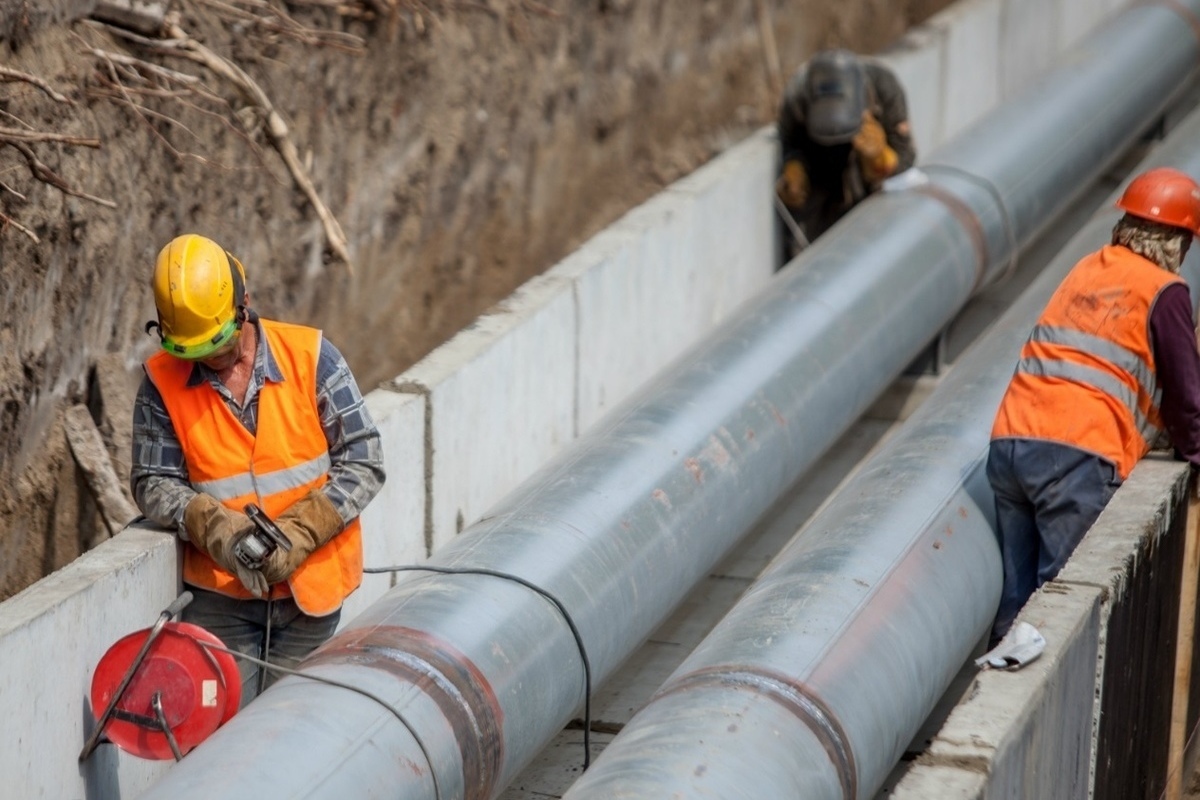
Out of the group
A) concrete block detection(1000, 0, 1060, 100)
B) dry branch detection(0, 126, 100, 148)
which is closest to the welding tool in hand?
dry branch detection(0, 126, 100, 148)

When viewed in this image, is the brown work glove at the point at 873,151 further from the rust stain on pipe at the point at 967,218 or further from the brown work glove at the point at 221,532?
the brown work glove at the point at 221,532

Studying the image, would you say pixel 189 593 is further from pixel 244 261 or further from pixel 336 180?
pixel 336 180

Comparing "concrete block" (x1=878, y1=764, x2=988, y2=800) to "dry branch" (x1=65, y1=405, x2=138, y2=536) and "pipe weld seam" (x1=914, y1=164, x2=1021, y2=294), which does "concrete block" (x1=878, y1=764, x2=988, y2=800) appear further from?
"pipe weld seam" (x1=914, y1=164, x2=1021, y2=294)

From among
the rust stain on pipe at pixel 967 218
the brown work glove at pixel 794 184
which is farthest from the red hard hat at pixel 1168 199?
the brown work glove at pixel 794 184

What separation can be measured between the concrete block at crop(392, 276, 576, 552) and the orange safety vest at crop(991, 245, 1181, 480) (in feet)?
7.13

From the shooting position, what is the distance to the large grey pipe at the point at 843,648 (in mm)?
4109

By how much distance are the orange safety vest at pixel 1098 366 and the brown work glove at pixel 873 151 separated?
3562 mm

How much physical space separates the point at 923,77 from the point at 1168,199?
602cm

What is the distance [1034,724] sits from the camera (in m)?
4.05

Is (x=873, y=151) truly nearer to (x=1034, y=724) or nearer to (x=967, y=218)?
(x=967, y=218)

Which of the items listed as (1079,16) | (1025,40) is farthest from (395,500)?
(1079,16)

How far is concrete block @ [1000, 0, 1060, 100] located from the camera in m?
12.7

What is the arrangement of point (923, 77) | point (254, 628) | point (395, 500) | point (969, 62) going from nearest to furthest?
point (254, 628) → point (395, 500) → point (923, 77) → point (969, 62)

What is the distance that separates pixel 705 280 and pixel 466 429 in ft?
8.60
